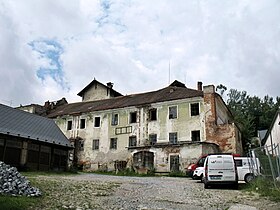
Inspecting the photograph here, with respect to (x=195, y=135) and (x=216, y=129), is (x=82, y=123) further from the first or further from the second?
(x=216, y=129)

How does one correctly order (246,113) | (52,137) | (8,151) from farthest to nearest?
(246,113) < (52,137) < (8,151)

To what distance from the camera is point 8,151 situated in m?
26.8

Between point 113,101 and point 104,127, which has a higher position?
point 113,101

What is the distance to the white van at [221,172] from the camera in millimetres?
17375

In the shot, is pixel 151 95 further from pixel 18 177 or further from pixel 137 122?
pixel 18 177

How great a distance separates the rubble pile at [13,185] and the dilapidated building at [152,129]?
22.1 m

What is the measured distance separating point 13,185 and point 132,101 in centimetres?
3119

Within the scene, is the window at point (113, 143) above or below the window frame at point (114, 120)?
below

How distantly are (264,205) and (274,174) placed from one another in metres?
3.11

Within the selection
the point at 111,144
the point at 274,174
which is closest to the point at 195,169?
the point at 274,174

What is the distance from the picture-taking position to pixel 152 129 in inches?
1501

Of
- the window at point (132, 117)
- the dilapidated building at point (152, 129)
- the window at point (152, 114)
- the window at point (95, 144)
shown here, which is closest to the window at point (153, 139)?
the dilapidated building at point (152, 129)

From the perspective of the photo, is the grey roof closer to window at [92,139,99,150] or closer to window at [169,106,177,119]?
window at [92,139,99,150]

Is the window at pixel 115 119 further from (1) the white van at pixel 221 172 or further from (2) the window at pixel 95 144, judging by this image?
(1) the white van at pixel 221 172
